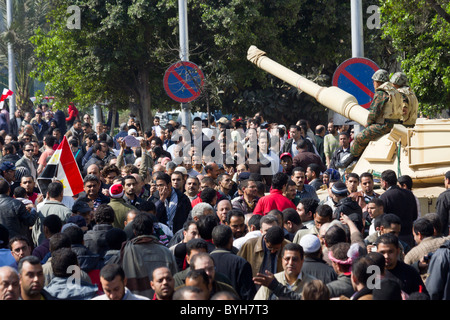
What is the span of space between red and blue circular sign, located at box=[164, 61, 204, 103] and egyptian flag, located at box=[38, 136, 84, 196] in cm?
361

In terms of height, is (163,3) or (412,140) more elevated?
(163,3)

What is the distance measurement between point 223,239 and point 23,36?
23.1 meters

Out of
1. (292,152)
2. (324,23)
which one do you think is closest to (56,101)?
(324,23)

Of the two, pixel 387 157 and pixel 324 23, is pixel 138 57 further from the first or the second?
pixel 387 157

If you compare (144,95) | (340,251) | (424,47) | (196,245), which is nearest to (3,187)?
(196,245)

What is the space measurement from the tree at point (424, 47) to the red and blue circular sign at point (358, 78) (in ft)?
16.6

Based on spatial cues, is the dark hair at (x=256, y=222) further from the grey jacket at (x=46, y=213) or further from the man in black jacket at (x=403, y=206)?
the grey jacket at (x=46, y=213)

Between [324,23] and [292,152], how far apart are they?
8806 mm

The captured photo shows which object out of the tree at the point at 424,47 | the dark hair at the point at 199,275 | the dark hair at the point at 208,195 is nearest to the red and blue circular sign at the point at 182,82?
the tree at the point at 424,47

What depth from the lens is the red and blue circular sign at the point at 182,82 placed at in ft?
51.8

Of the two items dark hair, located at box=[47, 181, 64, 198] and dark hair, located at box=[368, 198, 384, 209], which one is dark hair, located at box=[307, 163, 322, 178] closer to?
dark hair, located at box=[368, 198, 384, 209]

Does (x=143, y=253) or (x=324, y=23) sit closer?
(x=143, y=253)

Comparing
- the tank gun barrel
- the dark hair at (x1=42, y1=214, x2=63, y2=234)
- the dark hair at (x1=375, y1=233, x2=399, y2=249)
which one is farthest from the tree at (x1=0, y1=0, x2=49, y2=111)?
the dark hair at (x1=375, y1=233, x2=399, y2=249)

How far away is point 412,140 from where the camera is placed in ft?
37.8
